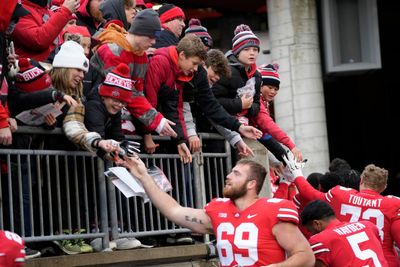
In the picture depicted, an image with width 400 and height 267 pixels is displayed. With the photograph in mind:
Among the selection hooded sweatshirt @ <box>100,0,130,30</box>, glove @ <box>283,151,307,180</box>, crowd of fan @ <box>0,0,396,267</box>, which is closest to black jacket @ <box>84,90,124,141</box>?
crowd of fan @ <box>0,0,396,267</box>

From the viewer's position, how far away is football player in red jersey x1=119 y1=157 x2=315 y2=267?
8.49 meters

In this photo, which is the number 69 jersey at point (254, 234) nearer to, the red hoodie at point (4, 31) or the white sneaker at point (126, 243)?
the white sneaker at point (126, 243)

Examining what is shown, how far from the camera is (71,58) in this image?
9.45m

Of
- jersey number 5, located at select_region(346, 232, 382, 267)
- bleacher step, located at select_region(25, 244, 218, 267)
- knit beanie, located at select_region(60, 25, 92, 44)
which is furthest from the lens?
knit beanie, located at select_region(60, 25, 92, 44)

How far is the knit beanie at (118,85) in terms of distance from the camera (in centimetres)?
963

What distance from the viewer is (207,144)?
38.3 ft

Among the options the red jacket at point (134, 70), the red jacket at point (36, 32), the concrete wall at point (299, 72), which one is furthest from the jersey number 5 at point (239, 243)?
the concrete wall at point (299, 72)

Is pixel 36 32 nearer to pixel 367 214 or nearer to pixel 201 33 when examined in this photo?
pixel 201 33

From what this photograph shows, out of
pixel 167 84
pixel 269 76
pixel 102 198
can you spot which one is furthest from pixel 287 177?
pixel 102 198

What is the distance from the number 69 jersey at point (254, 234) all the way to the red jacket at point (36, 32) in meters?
2.45

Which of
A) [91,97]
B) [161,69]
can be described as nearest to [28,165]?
[91,97]

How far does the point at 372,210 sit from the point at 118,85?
3.63 metres

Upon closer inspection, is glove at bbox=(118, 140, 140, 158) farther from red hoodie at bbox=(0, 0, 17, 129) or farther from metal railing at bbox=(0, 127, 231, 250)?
red hoodie at bbox=(0, 0, 17, 129)

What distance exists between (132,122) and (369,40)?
13322 mm
